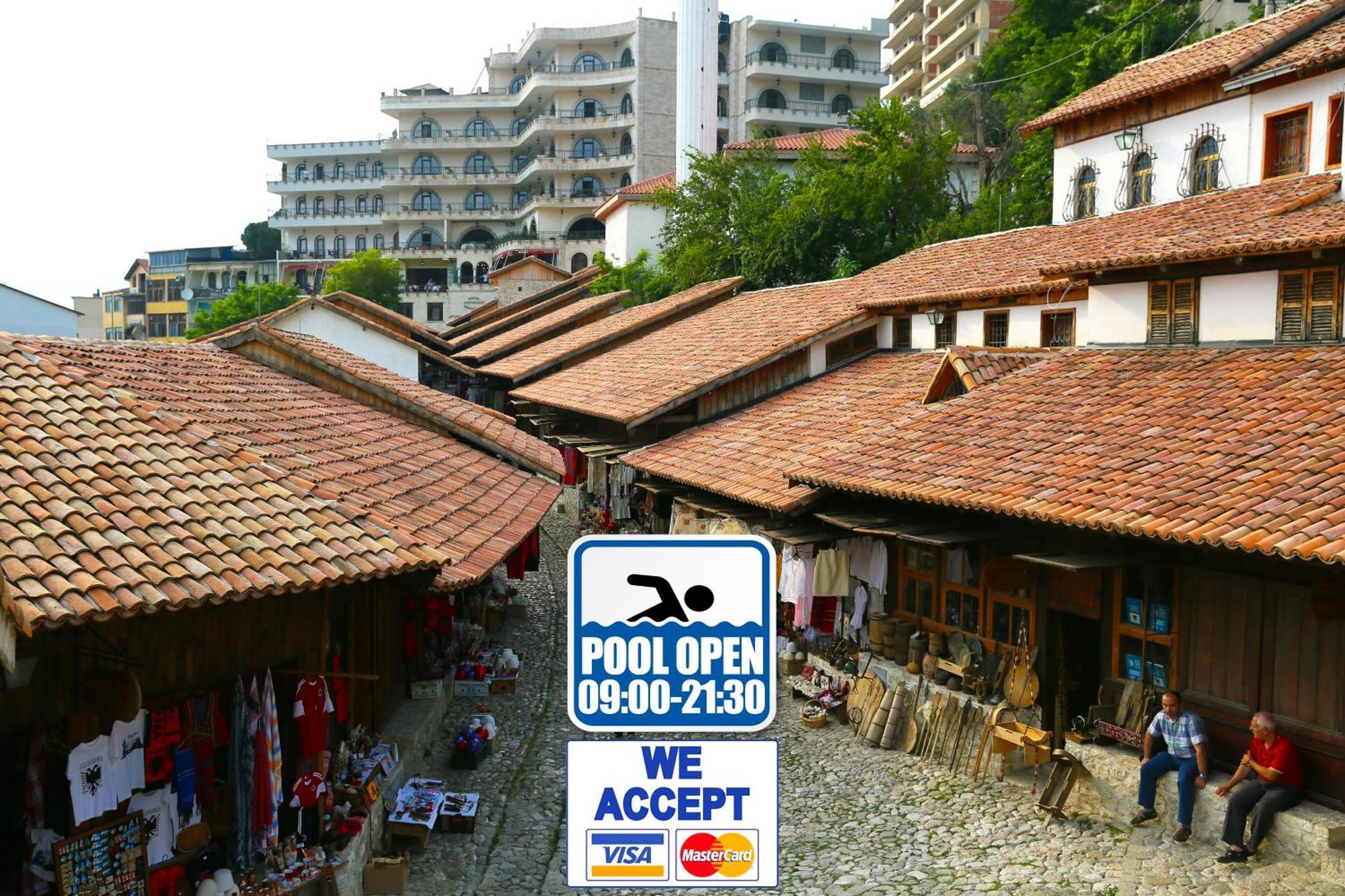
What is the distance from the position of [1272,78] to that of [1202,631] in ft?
41.7

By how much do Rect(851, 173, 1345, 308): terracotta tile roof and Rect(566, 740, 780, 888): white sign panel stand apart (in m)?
11.2

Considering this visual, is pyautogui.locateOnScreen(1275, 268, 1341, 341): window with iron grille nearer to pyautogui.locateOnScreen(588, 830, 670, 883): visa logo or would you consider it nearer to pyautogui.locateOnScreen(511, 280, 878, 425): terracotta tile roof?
pyautogui.locateOnScreen(511, 280, 878, 425): terracotta tile roof

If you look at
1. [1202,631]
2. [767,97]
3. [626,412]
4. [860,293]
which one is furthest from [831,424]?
[767,97]

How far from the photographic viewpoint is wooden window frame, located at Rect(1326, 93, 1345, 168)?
17297mm

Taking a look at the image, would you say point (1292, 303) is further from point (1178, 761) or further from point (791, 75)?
point (791, 75)

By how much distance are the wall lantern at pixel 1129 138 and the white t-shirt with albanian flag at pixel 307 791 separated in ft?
69.8

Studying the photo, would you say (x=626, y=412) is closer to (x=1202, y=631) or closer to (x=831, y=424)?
(x=831, y=424)

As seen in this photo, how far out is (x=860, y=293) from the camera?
23.9 metres

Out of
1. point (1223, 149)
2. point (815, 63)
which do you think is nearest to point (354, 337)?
point (1223, 149)

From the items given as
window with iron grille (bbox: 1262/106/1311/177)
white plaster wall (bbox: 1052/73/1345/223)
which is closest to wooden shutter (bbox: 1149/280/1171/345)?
white plaster wall (bbox: 1052/73/1345/223)

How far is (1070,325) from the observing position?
59.0 feet

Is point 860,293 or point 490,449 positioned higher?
point 860,293

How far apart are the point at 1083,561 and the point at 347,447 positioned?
8303mm

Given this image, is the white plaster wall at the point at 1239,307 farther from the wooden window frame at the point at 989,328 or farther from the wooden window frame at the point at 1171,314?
the wooden window frame at the point at 989,328
